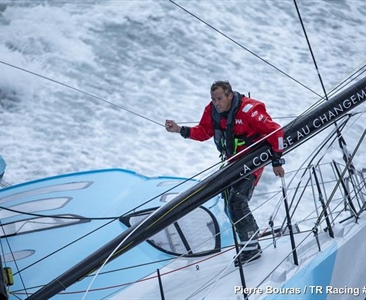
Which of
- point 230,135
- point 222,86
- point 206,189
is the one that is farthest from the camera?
point 230,135

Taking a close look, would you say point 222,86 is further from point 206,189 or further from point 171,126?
point 206,189

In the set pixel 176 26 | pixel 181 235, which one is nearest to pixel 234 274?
pixel 181 235

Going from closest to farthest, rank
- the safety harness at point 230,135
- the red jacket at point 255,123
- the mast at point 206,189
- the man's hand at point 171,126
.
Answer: the mast at point 206,189
the red jacket at point 255,123
the safety harness at point 230,135
the man's hand at point 171,126

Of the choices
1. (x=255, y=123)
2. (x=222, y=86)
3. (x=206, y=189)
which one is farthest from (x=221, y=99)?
(x=206, y=189)

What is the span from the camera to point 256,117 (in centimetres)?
326

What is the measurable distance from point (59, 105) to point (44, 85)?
408 mm

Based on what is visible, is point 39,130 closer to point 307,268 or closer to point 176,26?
point 176,26

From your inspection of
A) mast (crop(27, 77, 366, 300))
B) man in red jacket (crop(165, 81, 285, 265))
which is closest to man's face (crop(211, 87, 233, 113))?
man in red jacket (crop(165, 81, 285, 265))

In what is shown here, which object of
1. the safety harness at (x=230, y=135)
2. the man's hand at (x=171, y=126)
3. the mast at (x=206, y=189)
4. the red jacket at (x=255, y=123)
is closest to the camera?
the mast at (x=206, y=189)

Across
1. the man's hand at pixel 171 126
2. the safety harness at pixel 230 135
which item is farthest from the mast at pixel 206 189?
the man's hand at pixel 171 126

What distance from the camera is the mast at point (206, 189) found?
9.52 ft

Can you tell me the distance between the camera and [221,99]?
10.7 ft

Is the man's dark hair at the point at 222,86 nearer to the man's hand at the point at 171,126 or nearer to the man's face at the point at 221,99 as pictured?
the man's face at the point at 221,99

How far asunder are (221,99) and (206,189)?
0.44 m
